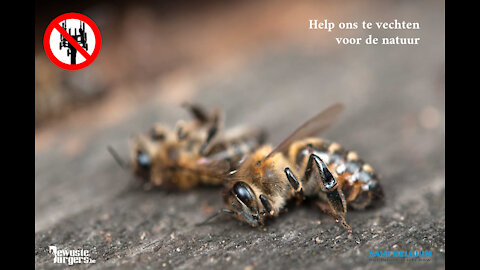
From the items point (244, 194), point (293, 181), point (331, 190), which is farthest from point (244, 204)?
point (331, 190)

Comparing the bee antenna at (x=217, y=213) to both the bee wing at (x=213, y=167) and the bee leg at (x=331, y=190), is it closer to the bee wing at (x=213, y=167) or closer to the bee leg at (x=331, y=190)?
the bee wing at (x=213, y=167)

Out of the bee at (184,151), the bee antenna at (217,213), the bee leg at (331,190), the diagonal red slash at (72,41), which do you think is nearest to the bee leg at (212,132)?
the bee at (184,151)

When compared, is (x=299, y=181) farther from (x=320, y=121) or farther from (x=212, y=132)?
(x=212, y=132)

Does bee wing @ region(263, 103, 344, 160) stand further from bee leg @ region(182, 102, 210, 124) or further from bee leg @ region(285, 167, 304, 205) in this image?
bee leg @ region(182, 102, 210, 124)

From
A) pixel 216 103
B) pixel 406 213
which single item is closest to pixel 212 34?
pixel 216 103

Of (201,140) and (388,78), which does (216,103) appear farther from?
(388,78)

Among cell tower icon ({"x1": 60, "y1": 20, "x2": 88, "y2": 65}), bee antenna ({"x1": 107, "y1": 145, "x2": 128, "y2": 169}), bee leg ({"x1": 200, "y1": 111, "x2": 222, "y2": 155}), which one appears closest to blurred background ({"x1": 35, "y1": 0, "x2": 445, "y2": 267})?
bee antenna ({"x1": 107, "y1": 145, "x2": 128, "y2": 169})
